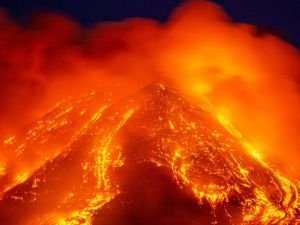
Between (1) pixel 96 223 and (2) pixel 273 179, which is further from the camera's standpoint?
(2) pixel 273 179

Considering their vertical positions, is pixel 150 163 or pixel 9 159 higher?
pixel 150 163

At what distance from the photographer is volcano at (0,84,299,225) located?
18.7 meters

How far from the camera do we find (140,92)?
26391 mm

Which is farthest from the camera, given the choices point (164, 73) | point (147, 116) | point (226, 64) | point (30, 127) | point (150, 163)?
point (226, 64)

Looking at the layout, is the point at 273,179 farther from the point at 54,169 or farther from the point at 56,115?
the point at 56,115

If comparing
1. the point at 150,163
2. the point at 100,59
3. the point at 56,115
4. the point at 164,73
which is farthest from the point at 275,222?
the point at 100,59

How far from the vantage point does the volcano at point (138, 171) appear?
18.7 meters

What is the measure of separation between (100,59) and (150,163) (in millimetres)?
13567

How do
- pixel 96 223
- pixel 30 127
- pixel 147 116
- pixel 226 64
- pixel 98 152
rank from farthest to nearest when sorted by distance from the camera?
pixel 226 64
pixel 30 127
pixel 147 116
pixel 98 152
pixel 96 223

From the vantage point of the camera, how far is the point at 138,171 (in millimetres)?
20422

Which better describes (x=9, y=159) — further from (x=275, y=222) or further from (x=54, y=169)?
(x=275, y=222)

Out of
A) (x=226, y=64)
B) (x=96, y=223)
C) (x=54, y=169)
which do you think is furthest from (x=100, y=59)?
(x=96, y=223)

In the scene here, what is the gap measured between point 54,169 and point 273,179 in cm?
835

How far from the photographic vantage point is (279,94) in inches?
1310
